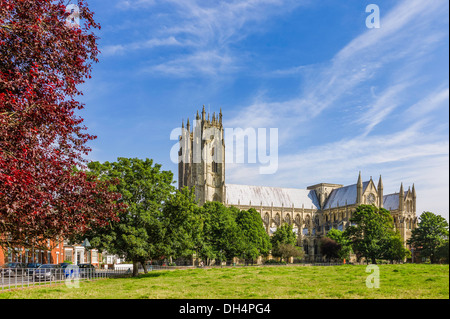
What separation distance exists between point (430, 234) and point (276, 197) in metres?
58.6

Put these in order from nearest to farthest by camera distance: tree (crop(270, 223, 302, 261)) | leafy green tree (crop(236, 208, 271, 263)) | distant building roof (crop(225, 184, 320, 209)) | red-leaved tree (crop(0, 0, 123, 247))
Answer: red-leaved tree (crop(0, 0, 123, 247)) → leafy green tree (crop(236, 208, 271, 263)) → tree (crop(270, 223, 302, 261)) → distant building roof (crop(225, 184, 320, 209))

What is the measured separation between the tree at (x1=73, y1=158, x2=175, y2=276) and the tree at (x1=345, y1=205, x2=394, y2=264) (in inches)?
1654

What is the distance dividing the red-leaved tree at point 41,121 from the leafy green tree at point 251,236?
6160 cm

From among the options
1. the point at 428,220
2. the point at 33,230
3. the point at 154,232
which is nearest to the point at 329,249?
the point at 428,220

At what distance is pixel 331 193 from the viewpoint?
5635 inches

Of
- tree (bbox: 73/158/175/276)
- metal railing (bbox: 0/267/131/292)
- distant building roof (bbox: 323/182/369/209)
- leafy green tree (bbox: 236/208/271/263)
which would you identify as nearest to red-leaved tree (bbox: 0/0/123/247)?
metal railing (bbox: 0/267/131/292)

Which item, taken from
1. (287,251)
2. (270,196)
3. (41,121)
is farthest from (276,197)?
(41,121)

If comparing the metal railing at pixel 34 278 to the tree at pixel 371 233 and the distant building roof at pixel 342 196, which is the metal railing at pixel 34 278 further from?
the distant building roof at pixel 342 196

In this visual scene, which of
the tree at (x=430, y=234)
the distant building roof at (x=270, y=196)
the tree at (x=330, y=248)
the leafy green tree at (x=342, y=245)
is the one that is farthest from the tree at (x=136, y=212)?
the distant building roof at (x=270, y=196)

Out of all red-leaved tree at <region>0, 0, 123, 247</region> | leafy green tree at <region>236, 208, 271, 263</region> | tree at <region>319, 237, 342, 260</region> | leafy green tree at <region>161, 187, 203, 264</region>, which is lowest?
tree at <region>319, 237, 342, 260</region>

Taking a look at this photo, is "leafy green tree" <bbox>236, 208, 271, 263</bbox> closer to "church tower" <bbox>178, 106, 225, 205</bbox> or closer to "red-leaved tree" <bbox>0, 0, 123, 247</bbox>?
"church tower" <bbox>178, 106, 225, 205</bbox>

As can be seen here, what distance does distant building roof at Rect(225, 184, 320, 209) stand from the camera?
131 metres

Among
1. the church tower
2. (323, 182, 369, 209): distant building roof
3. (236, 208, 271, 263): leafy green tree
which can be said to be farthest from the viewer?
(323, 182, 369, 209): distant building roof

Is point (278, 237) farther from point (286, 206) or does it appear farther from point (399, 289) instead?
point (399, 289)
